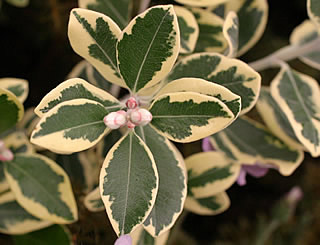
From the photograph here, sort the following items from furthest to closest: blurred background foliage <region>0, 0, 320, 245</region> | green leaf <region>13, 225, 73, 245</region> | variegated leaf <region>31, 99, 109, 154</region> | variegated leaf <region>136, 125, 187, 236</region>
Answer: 1. blurred background foliage <region>0, 0, 320, 245</region>
2. green leaf <region>13, 225, 73, 245</region>
3. variegated leaf <region>136, 125, 187, 236</region>
4. variegated leaf <region>31, 99, 109, 154</region>

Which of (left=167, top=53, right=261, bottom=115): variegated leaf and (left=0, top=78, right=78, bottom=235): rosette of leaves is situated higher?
(left=167, top=53, right=261, bottom=115): variegated leaf

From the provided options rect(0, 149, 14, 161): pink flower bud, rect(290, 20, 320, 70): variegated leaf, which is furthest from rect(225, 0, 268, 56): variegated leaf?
rect(0, 149, 14, 161): pink flower bud

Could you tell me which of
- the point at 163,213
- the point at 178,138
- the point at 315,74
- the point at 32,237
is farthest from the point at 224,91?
the point at 315,74

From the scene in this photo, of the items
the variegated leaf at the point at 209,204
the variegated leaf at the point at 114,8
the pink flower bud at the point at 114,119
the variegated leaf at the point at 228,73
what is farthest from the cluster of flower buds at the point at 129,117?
the variegated leaf at the point at 209,204

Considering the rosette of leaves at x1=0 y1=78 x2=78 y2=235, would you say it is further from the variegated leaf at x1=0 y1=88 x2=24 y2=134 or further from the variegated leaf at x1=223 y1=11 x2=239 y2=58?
the variegated leaf at x1=223 y1=11 x2=239 y2=58

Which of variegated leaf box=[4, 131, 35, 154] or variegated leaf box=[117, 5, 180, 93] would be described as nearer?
variegated leaf box=[117, 5, 180, 93]

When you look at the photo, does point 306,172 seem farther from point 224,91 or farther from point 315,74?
point 224,91

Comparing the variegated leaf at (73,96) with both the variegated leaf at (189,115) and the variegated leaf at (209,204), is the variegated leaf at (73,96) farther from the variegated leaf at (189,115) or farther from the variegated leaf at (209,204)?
the variegated leaf at (209,204)

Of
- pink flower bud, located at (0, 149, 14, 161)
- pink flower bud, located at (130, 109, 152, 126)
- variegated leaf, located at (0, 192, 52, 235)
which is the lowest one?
variegated leaf, located at (0, 192, 52, 235)

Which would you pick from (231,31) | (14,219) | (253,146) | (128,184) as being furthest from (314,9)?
(14,219)
